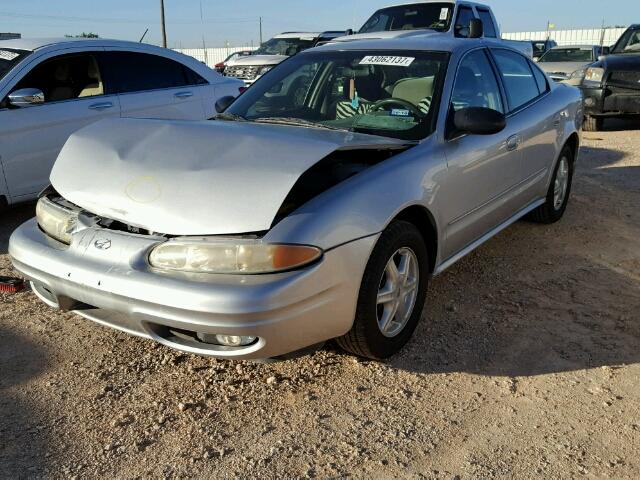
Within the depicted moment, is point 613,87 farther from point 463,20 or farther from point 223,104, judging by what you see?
point 223,104

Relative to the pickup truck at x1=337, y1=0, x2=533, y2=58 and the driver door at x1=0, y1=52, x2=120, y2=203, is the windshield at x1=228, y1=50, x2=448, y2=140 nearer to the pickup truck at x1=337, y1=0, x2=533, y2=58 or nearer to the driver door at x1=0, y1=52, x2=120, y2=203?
the driver door at x1=0, y1=52, x2=120, y2=203

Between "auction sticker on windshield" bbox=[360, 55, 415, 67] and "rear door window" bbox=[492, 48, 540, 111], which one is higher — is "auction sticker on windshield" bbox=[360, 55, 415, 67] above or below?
above

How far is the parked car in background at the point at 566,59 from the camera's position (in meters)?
12.8

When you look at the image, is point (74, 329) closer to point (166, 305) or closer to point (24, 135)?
point (166, 305)

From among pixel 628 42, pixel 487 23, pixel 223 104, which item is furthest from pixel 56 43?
pixel 628 42

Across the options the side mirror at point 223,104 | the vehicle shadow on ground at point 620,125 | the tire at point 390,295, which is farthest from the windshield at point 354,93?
the vehicle shadow on ground at point 620,125

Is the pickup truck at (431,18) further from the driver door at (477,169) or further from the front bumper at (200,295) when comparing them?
the front bumper at (200,295)

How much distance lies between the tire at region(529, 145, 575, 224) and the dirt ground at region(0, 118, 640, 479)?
1.29 metres

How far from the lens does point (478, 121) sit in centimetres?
330

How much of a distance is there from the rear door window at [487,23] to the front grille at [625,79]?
218 centimetres

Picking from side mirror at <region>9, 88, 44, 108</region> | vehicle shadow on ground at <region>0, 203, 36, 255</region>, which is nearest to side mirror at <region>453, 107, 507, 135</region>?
side mirror at <region>9, 88, 44, 108</region>

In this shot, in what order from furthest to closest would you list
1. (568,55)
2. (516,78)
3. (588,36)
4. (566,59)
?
1. (588,36)
2. (568,55)
3. (566,59)
4. (516,78)

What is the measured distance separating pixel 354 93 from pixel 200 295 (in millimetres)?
1942

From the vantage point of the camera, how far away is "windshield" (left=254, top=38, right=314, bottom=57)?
15078mm
